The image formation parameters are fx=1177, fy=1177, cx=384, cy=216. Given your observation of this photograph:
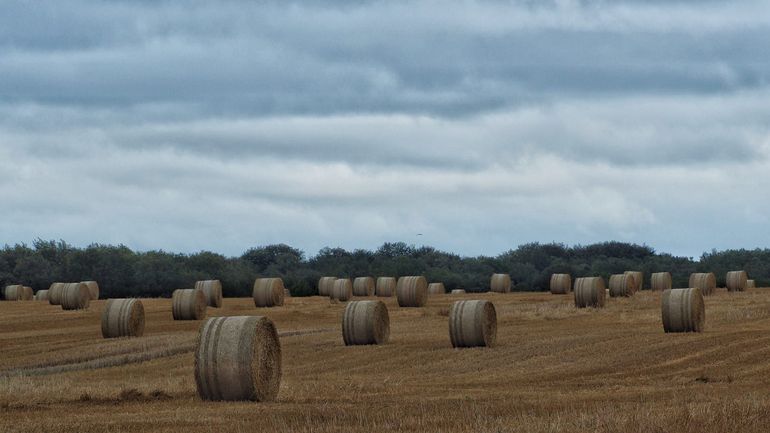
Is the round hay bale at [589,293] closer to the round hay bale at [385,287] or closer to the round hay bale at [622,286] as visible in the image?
the round hay bale at [622,286]

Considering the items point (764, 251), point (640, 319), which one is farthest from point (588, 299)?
point (764, 251)

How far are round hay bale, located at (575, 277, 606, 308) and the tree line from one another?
27.1m

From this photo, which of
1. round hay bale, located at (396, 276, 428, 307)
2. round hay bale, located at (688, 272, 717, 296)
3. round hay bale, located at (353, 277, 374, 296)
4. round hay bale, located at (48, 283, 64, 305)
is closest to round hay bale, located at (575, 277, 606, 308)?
round hay bale, located at (396, 276, 428, 307)

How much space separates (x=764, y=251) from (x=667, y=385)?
109m

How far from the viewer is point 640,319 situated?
1421 inches

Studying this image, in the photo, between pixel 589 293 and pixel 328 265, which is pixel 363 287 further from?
pixel 328 265

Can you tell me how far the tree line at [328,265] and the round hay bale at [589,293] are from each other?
27.1 m

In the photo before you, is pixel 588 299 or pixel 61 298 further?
pixel 61 298

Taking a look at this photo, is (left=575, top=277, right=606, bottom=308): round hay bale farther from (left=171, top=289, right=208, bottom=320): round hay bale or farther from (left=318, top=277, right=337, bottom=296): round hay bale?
(left=318, top=277, right=337, bottom=296): round hay bale

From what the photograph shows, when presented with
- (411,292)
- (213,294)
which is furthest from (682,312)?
(213,294)

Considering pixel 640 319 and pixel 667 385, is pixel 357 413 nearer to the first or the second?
pixel 667 385

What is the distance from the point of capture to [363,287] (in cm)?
5938

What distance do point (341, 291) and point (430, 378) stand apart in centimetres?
3468

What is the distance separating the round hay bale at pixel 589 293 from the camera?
42.4 meters
